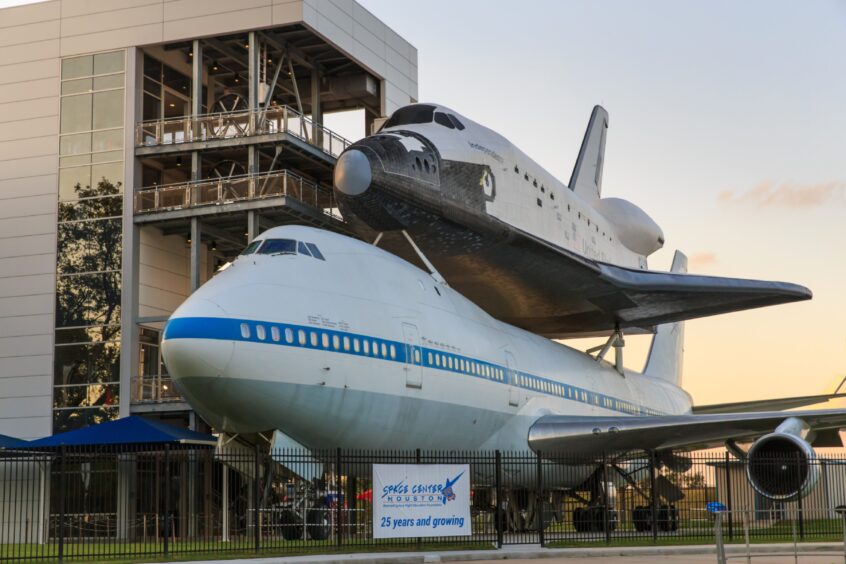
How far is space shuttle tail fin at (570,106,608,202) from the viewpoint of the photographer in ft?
130

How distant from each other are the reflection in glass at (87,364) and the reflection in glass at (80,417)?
2.83ft

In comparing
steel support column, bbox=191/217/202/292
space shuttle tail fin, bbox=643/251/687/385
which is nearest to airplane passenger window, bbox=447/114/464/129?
steel support column, bbox=191/217/202/292

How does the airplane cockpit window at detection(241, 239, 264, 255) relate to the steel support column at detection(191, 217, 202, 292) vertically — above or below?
below

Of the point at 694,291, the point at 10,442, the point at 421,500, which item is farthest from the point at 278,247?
the point at 10,442

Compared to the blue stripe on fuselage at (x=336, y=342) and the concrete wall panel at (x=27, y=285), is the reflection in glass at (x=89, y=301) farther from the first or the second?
the blue stripe on fuselage at (x=336, y=342)

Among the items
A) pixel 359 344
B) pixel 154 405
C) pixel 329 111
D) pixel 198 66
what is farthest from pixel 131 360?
pixel 359 344

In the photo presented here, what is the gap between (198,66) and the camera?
35.3 meters

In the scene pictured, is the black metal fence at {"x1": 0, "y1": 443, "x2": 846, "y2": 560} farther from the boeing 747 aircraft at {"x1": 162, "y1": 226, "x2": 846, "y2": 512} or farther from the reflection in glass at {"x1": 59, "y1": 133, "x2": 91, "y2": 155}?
the reflection in glass at {"x1": 59, "y1": 133, "x2": 91, "y2": 155}

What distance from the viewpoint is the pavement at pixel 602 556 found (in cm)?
1673

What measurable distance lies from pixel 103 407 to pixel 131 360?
5.51 ft

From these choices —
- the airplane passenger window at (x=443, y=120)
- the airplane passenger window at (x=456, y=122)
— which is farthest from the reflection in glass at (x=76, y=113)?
the airplane passenger window at (x=456, y=122)

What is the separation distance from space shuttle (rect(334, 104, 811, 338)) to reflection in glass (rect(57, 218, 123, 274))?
10.6 meters

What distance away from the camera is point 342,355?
19.2 metres

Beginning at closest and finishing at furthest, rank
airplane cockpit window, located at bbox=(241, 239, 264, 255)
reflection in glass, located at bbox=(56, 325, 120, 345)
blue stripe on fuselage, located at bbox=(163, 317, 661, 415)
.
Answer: blue stripe on fuselage, located at bbox=(163, 317, 661, 415) < airplane cockpit window, located at bbox=(241, 239, 264, 255) < reflection in glass, located at bbox=(56, 325, 120, 345)
